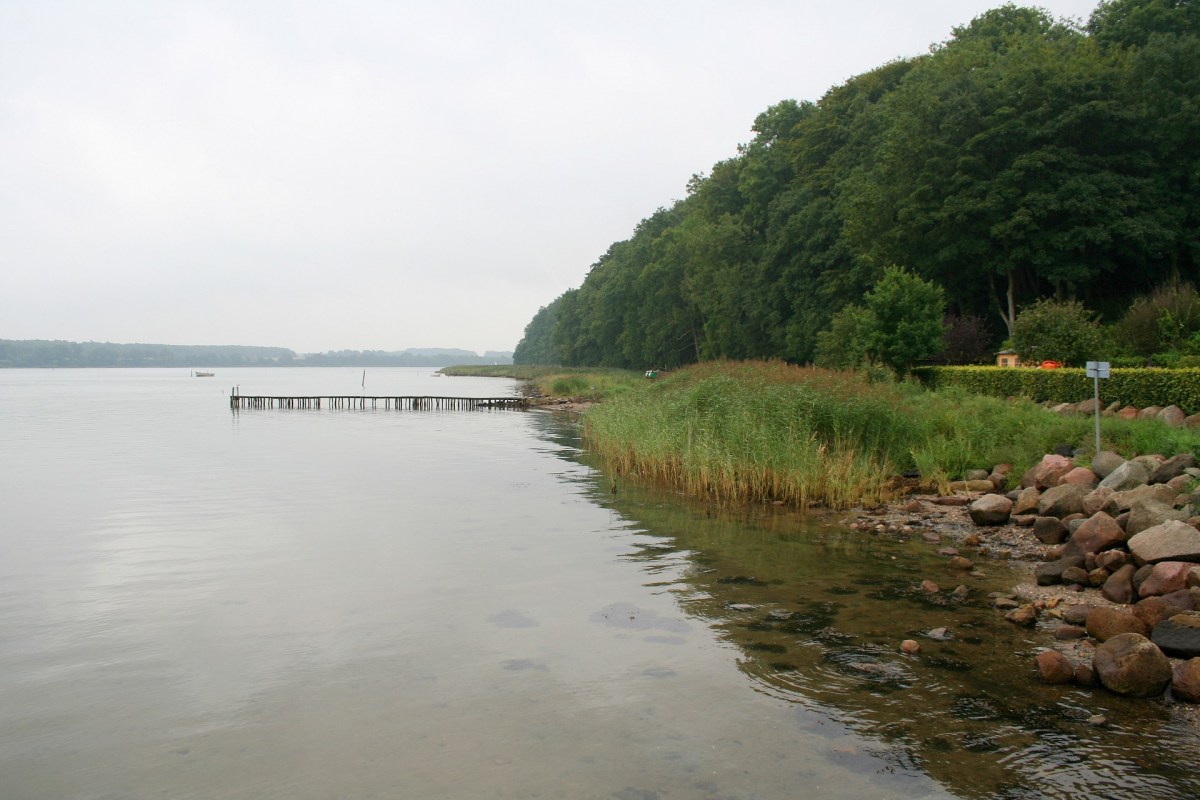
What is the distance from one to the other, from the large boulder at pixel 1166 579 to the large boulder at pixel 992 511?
16.9 feet

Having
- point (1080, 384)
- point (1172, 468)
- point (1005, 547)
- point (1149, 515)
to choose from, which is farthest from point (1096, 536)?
point (1080, 384)

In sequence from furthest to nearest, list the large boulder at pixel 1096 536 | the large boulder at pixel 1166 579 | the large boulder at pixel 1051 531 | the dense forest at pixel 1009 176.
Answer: the dense forest at pixel 1009 176 < the large boulder at pixel 1051 531 < the large boulder at pixel 1096 536 < the large boulder at pixel 1166 579

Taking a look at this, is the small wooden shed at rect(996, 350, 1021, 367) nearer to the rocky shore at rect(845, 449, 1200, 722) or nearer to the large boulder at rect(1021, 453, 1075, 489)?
the rocky shore at rect(845, 449, 1200, 722)

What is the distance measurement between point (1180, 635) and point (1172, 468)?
6.36 metres

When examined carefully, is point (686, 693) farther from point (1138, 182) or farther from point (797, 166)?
point (797, 166)

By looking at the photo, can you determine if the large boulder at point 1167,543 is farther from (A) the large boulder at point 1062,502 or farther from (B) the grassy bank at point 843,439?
(B) the grassy bank at point 843,439

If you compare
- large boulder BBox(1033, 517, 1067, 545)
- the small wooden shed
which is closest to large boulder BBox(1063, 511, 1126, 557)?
large boulder BBox(1033, 517, 1067, 545)

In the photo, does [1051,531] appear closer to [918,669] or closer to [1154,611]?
[1154,611]

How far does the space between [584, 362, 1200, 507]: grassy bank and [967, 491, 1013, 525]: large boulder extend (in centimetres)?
221

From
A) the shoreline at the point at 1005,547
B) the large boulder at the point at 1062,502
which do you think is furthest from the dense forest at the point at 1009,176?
A: the large boulder at the point at 1062,502

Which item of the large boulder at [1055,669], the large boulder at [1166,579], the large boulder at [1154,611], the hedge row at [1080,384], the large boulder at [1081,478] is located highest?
the hedge row at [1080,384]

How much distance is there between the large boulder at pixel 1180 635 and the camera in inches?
335

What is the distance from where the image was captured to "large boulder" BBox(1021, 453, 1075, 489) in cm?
1566

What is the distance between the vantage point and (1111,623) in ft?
30.1
